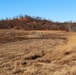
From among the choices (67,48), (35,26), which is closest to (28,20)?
(35,26)

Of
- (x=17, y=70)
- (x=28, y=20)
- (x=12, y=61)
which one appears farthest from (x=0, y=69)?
(x=28, y=20)

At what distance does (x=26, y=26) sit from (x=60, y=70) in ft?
134

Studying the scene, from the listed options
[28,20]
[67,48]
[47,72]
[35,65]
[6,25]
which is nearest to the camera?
[47,72]

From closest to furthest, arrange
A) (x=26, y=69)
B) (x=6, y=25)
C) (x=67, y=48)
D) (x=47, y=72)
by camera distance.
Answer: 1. (x=47, y=72)
2. (x=26, y=69)
3. (x=67, y=48)
4. (x=6, y=25)

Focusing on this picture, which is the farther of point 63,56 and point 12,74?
point 63,56

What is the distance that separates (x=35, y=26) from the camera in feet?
164

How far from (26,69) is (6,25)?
39591mm

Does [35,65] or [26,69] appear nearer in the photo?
[26,69]

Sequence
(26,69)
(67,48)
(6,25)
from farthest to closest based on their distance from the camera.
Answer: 1. (6,25)
2. (67,48)
3. (26,69)

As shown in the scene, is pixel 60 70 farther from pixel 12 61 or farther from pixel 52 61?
pixel 12 61

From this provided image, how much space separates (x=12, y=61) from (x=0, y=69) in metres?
1.59

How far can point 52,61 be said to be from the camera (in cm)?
1099

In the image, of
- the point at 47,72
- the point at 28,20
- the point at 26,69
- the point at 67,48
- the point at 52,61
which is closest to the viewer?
the point at 47,72

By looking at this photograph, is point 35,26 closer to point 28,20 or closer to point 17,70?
point 28,20
